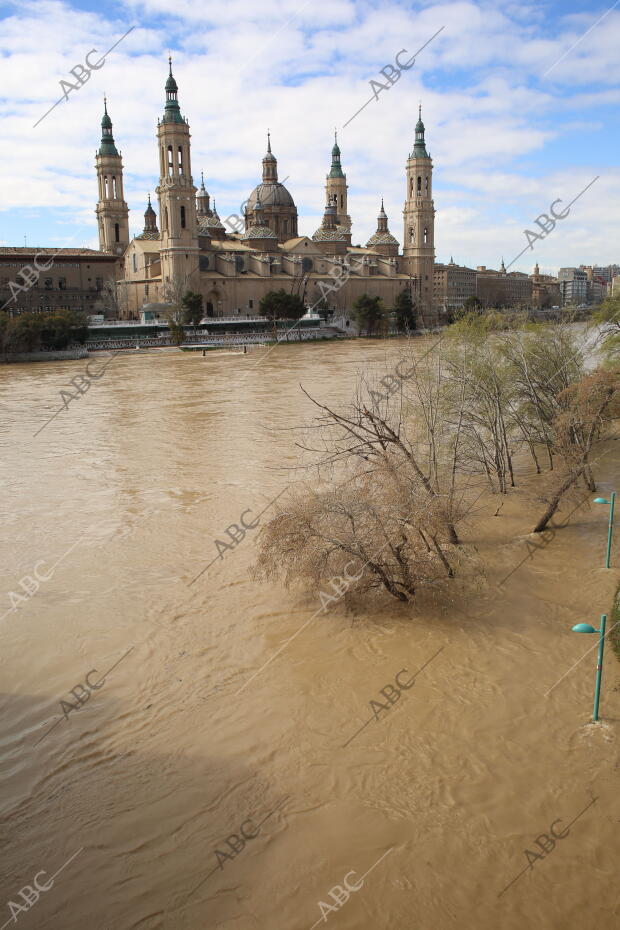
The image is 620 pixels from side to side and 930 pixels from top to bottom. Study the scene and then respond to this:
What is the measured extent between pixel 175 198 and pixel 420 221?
29.2 m

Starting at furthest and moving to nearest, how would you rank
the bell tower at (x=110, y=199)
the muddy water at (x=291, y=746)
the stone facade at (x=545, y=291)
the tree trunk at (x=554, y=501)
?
the stone facade at (x=545, y=291) < the bell tower at (x=110, y=199) < the tree trunk at (x=554, y=501) < the muddy water at (x=291, y=746)

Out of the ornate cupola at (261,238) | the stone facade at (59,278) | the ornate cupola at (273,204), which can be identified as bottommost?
the stone facade at (59,278)

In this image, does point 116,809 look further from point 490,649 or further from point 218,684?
point 490,649

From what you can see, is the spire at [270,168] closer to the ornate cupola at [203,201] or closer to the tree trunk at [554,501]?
the ornate cupola at [203,201]

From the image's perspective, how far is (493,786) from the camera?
619cm

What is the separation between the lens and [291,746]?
677cm

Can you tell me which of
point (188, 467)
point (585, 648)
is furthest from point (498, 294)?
point (585, 648)

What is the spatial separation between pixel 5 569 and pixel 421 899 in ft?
26.8

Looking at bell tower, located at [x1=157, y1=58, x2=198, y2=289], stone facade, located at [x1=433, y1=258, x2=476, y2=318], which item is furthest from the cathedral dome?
stone facade, located at [x1=433, y1=258, x2=476, y2=318]

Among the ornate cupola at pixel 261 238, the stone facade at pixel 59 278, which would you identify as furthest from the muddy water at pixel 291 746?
the ornate cupola at pixel 261 238

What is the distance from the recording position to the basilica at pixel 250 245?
181ft

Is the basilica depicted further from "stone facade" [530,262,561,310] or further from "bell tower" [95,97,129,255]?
"stone facade" [530,262,561,310]

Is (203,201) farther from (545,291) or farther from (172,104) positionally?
(545,291)

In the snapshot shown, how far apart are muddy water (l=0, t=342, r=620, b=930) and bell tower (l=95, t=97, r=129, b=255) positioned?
60.1 meters
